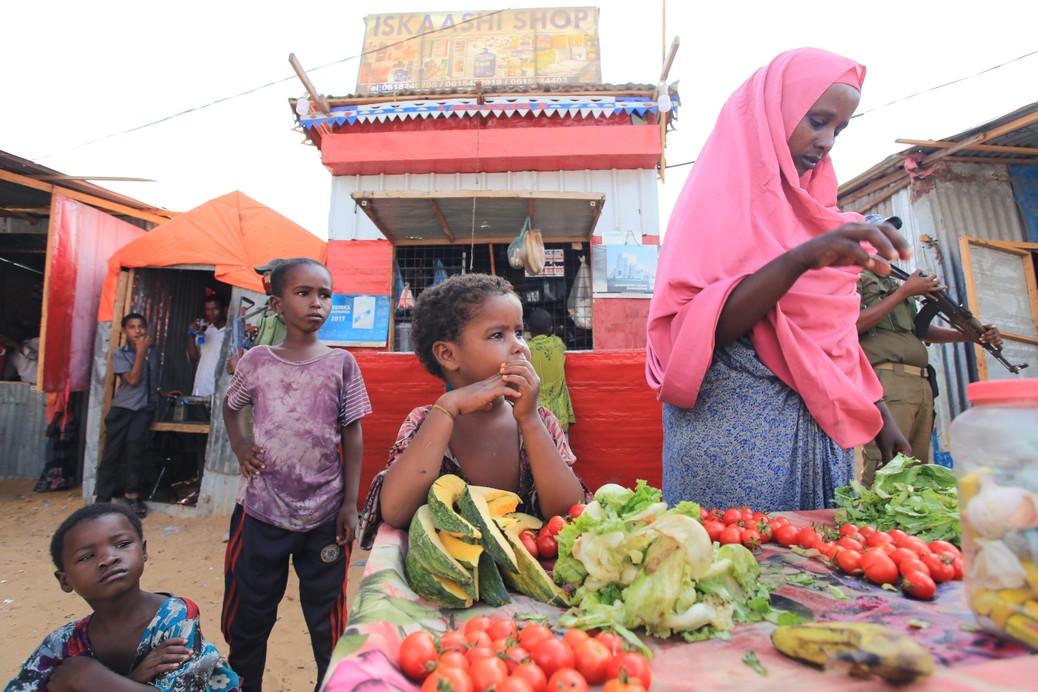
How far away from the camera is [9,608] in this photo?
156 inches

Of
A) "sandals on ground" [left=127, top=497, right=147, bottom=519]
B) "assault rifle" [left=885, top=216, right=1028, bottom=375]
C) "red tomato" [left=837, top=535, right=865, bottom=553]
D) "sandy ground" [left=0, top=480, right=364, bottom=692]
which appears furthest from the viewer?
Result: "sandals on ground" [left=127, top=497, right=147, bottom=519]

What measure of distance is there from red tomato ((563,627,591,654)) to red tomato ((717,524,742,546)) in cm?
61

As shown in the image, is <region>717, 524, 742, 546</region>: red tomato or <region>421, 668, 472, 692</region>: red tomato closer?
<region>421, 668, 472, 692</region>: red tomato

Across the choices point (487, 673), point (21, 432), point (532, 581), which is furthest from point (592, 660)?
point (21, 432)

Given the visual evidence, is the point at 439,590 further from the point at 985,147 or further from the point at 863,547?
the point at 985,147

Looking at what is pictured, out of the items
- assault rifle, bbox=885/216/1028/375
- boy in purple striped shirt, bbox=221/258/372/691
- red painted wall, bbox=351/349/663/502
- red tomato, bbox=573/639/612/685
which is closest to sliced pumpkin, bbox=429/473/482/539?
red tomato, bbox=573/639/612/685

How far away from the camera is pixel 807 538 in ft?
4.61

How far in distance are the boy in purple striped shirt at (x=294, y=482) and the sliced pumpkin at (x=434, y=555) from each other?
159 centimetres

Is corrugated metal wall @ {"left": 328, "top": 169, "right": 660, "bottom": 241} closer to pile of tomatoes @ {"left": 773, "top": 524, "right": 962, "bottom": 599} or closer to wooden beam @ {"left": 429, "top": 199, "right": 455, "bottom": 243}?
wooden beam @ {"left": 429, "top": 199, "right": 455, "bottom": 243}

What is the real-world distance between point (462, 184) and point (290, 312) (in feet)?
17.8

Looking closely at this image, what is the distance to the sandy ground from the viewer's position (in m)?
3.21

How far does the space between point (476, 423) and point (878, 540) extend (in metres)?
1.13

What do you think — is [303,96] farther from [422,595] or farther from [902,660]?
[902,660]

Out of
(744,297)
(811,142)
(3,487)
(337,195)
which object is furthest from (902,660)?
(3,487)
